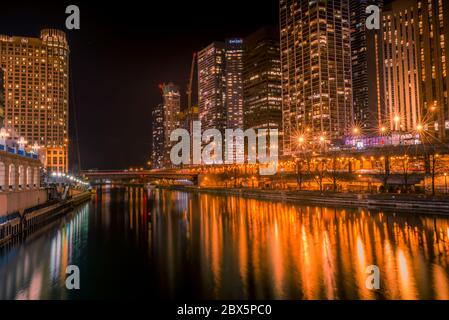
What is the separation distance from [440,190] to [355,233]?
32522 millimetres

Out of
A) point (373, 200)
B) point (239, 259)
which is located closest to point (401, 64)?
point (373, 200)

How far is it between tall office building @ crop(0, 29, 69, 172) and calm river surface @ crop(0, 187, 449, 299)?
140699 mm

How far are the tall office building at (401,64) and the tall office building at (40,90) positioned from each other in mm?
154667

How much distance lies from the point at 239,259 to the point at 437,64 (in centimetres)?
12101

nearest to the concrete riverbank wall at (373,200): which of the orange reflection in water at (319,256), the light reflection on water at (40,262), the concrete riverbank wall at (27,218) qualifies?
the orange reflection in water at (319,256)

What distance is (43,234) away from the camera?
1618 inches

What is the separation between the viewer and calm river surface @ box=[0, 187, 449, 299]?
2116 cm

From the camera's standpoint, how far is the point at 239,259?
2838 centimetres

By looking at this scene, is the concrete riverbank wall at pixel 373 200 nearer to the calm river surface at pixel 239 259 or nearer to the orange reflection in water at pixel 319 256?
the orange reflection in water at pixel 319 256

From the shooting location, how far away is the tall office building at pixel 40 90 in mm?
167875

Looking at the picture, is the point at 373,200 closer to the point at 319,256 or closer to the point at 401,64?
the point at 319,256
